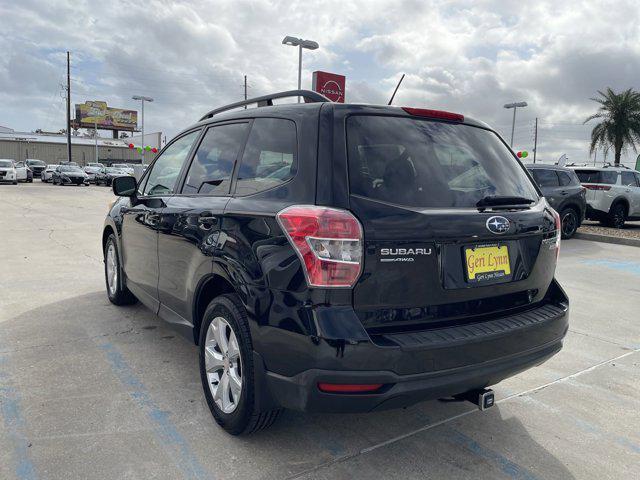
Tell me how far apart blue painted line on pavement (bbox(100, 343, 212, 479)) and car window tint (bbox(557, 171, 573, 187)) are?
10934mm

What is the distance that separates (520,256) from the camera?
2.73m

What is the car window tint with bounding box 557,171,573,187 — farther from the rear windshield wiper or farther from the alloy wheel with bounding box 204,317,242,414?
the alloy wheel with bounding box 204,317,242,414

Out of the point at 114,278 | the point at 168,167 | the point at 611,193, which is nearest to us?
the point at 168,167

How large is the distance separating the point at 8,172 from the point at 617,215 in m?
33.1

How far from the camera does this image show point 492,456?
2.71 m

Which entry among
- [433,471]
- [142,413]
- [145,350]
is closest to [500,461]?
[433,471]

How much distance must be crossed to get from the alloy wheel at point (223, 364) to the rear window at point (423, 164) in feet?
3.49

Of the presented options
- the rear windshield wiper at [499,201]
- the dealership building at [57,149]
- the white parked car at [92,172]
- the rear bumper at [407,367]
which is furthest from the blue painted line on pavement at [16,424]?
the dealership building at [57,149]

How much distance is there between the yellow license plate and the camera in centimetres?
251

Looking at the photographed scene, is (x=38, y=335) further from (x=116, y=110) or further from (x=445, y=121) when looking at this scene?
(x=116, y=110)

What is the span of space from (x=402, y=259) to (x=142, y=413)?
185 centimetres

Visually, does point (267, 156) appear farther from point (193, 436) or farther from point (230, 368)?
point (193, 436)

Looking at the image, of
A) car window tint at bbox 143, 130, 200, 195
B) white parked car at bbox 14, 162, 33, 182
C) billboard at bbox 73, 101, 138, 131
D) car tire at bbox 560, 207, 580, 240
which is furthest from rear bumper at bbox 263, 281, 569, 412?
billboard at bbox 73, 101, 138, 131

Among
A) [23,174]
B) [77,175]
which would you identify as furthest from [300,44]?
[23,174]
